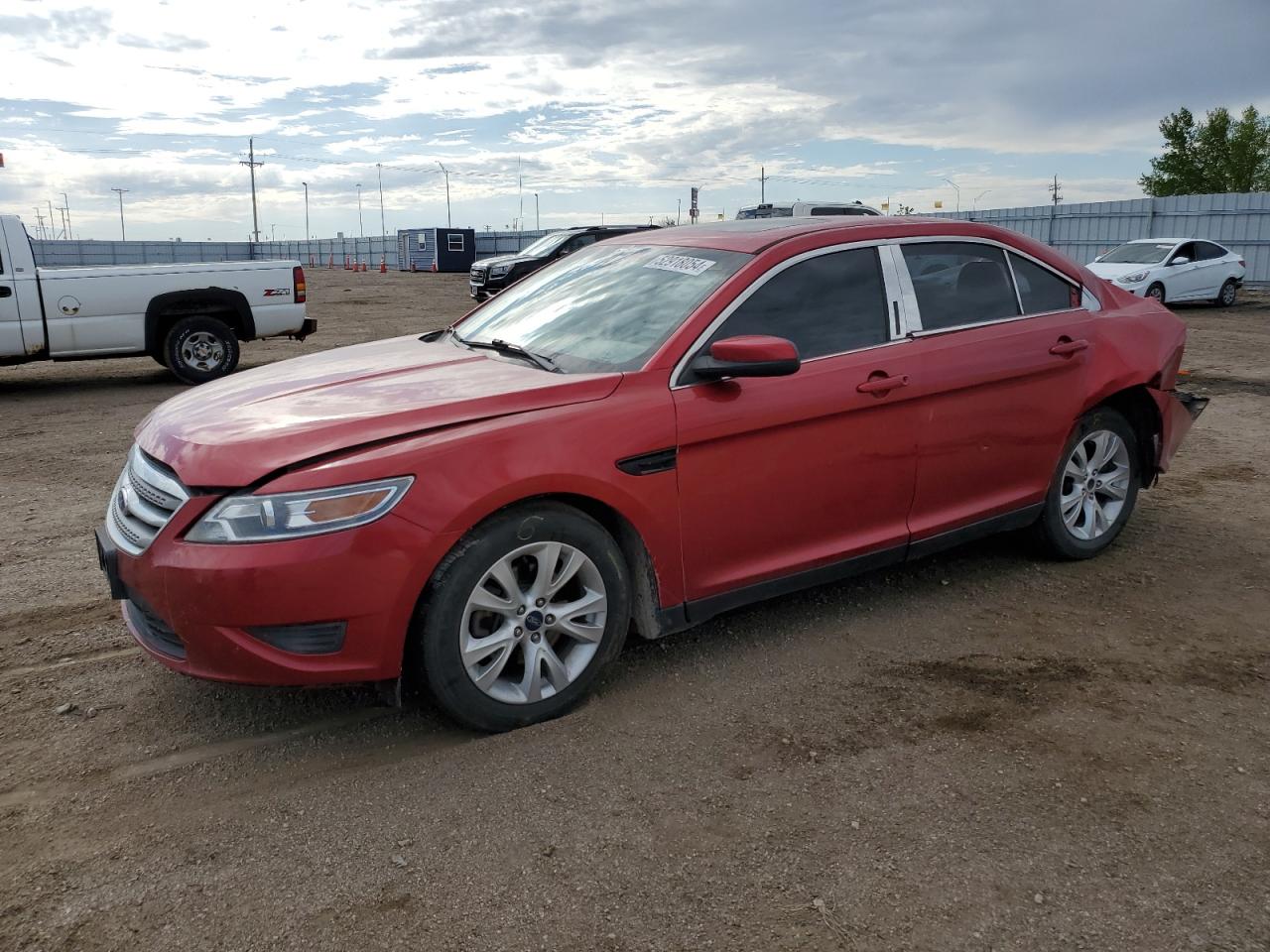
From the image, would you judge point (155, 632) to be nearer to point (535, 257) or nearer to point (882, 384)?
point (882, 384)

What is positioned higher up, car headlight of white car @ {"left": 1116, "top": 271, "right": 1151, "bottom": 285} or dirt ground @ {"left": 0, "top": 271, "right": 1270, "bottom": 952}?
car headlight of white car @ {"left": 1116, "top": 271, "right": 1151, "bottom": 285}

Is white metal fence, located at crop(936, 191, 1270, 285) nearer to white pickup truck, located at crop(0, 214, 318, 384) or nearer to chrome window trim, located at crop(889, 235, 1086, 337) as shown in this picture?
white pickup truck, located at crop(0, 214, 318, 384)

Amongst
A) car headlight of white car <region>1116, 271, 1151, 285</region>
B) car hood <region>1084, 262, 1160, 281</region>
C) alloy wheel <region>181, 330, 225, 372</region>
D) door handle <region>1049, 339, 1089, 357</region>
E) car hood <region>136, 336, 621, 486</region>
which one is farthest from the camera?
car hood <region>1084, 262, 1160, 281</region>

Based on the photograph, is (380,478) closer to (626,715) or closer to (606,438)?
(606,438)

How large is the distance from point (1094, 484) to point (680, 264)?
8.09 feet

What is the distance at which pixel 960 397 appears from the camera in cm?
446

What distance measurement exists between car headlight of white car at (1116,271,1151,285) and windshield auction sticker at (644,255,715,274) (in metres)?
18.9

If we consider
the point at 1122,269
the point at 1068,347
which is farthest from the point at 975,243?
the point at 1122,269

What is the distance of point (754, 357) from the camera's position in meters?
3.60

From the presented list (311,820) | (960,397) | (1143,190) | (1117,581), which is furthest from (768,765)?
(1143,190)

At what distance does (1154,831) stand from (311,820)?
7.92 feet

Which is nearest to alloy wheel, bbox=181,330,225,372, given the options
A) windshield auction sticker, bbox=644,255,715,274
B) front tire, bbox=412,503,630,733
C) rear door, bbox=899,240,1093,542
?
windshield auction sticker, bbox=644,255,715,274

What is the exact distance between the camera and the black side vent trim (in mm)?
3559

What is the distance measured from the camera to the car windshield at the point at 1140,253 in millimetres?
21625
